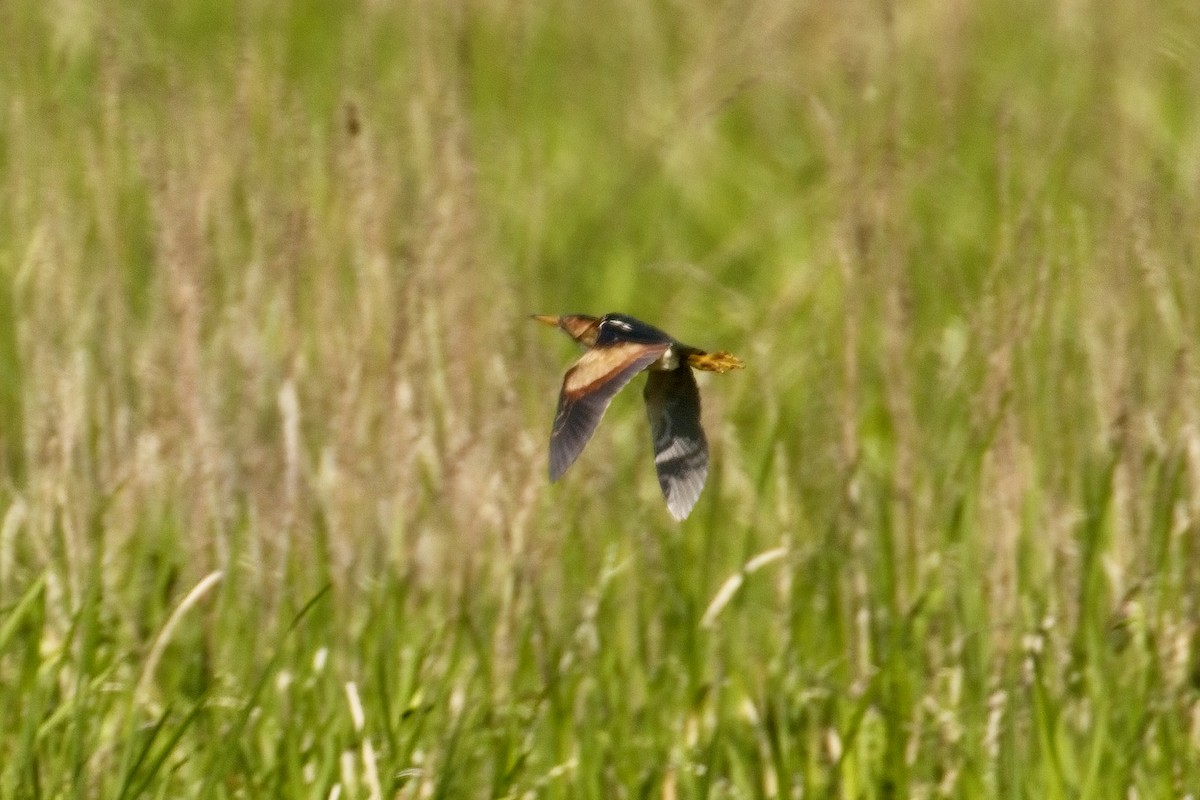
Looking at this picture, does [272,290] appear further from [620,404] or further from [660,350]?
[660,350]

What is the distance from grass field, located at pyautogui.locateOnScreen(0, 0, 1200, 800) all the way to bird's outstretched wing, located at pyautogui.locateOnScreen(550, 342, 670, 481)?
80 centimetres

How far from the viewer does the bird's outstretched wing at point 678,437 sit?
164 centimetres

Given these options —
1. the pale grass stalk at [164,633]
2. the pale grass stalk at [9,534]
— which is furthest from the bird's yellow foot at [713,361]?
the pale grass stalk at [9,534]

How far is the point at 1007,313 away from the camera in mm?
2531

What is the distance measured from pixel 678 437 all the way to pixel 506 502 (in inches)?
33.1

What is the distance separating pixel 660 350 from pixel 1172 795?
1.10 m

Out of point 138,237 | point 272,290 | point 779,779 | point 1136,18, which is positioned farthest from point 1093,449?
point 138,237

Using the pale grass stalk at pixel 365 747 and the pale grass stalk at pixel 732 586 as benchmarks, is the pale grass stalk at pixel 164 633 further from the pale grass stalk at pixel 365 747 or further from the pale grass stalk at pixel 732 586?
the pale grass stalk at pixel 732 586

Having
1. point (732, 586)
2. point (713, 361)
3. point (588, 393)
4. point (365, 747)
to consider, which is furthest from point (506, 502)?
point (588, 393)

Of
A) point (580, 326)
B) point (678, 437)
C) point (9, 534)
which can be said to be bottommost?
point (9, 534)

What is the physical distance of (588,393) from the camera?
146 centimetres

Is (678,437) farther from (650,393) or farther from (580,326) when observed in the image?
(580,326)

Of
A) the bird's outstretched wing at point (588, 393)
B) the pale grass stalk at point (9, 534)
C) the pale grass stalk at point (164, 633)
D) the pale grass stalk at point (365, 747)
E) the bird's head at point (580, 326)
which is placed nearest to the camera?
the bird's outstretched wing at point (588, 393)

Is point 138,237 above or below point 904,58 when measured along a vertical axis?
below
